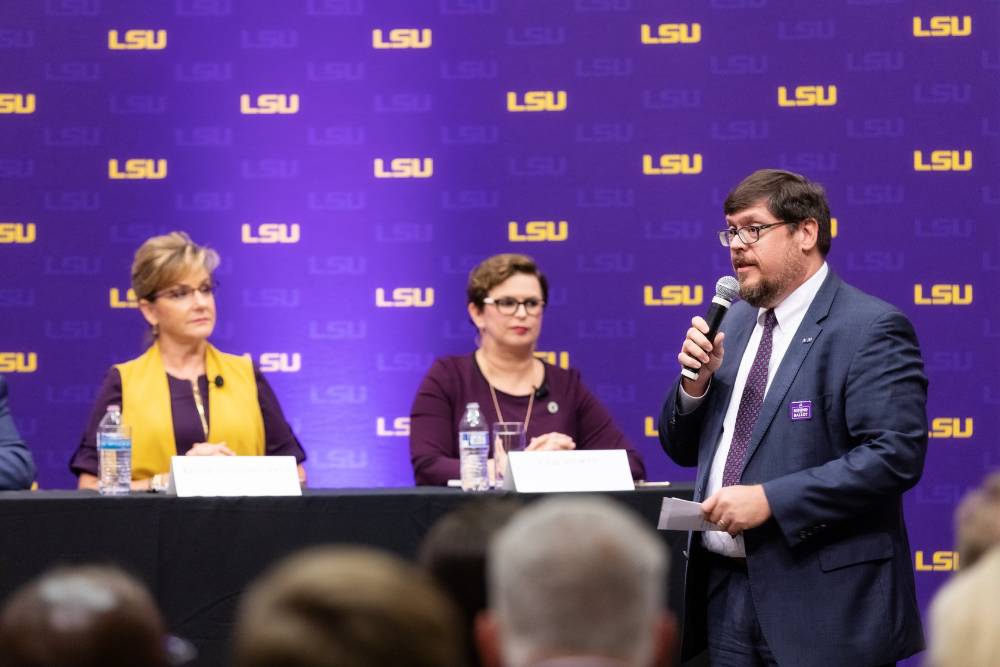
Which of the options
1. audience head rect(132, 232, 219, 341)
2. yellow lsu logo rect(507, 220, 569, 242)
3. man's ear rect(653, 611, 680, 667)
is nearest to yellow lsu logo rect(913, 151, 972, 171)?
yellow lsu logo rect(507, 220, 569, 242)

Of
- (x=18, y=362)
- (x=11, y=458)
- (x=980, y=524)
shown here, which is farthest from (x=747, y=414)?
(x=18, y=362)

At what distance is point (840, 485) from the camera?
3051 mm

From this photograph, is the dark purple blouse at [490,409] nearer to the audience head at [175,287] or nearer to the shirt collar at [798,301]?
the audience head at [175,287]

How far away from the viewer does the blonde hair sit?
4434 mm

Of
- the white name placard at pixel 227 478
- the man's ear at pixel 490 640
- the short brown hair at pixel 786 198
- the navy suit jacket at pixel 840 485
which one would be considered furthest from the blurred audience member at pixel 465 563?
the white name placard at pixel 227 478

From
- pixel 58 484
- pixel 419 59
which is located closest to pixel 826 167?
pixel 419 59

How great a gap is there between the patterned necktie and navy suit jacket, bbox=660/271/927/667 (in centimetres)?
4

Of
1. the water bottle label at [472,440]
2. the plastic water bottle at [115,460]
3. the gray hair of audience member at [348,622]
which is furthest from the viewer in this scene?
the water bottle label at [472,440]

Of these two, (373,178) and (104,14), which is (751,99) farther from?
(104,14)

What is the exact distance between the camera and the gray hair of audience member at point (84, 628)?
1.21 meters

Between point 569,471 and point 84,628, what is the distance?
257 cm

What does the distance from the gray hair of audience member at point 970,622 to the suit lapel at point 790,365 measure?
1.79m

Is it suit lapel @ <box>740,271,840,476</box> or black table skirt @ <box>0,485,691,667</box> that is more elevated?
suit lapel @ <box>740,271,840,476</box>

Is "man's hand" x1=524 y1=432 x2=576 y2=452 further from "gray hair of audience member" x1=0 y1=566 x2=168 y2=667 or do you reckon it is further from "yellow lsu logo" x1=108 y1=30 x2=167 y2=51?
"yellow lsu logo" x1=108 y1=30 x2=167 y2=51
